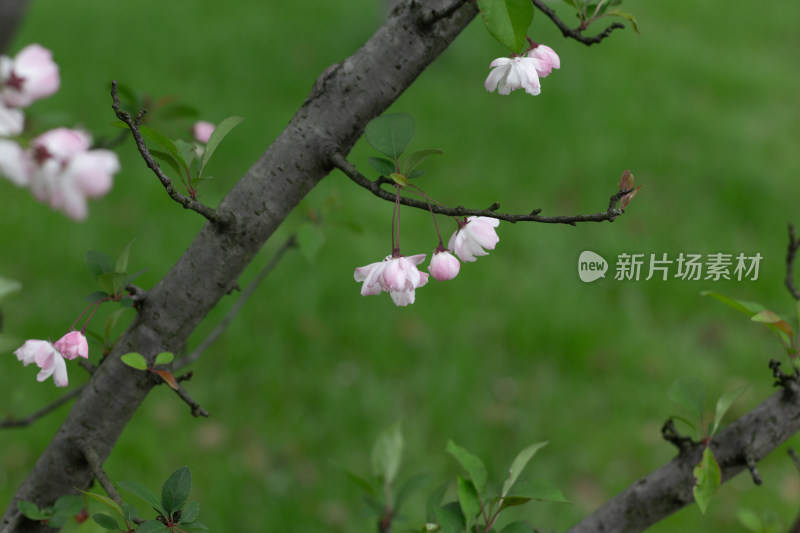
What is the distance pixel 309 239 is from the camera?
1.31m

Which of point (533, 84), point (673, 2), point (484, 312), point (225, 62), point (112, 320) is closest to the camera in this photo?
point (533, 84)

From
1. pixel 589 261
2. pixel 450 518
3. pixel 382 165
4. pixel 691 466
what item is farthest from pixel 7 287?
pixel 691 466

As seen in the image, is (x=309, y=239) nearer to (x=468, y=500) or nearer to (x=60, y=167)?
(x=60, y=167)

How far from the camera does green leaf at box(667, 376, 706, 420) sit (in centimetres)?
96

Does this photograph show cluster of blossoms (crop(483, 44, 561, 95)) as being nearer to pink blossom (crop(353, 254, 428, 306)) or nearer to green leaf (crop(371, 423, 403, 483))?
pink blossom (crop(353, 254, 428, 306))

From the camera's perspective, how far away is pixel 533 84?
29.5 inches

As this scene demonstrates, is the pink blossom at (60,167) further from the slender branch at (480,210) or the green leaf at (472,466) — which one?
the green leaf at (472,466)

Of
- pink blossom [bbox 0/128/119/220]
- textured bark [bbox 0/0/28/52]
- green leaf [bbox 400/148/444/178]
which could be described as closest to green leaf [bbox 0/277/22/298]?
pink blossom [bbox 0/128/119/220]

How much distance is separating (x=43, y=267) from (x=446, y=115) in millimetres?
2503

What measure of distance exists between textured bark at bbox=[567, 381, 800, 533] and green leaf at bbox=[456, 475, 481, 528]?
15 centimetres

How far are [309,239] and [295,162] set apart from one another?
0.53 metres

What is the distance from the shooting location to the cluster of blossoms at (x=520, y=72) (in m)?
0.75

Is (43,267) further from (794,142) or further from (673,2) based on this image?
(673,2)

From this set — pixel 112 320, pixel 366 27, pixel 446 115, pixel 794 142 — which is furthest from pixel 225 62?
pixel 112 320
